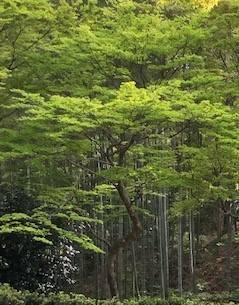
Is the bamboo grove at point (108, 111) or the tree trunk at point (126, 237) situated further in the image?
the tree trunk at point (126, 237)

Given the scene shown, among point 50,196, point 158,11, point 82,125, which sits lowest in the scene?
point 50,196

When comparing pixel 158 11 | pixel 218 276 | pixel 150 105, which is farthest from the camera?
pixel 218 276

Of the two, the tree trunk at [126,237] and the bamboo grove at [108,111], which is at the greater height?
the bamboo grove at [108,111]

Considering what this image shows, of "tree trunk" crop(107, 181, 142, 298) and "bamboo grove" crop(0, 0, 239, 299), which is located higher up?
"bamboo grove" crop(0, 0, 239, 299)

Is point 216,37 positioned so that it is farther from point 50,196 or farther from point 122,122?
point 50,196

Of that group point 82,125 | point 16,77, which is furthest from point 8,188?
point 82,125

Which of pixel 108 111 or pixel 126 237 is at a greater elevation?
pixel 108 111

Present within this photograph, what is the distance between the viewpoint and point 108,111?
596 centimetres

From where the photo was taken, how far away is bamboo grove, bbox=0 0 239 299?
6.23m

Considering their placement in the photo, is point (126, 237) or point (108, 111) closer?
point (108, 111)

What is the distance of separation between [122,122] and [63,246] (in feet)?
9.63

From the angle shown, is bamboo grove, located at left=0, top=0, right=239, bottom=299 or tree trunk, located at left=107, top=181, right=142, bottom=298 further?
tree trunk, located at left=107, top=181, right=142, bottom=298

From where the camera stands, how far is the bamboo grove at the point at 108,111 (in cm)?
623

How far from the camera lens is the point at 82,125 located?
6.07 metres
